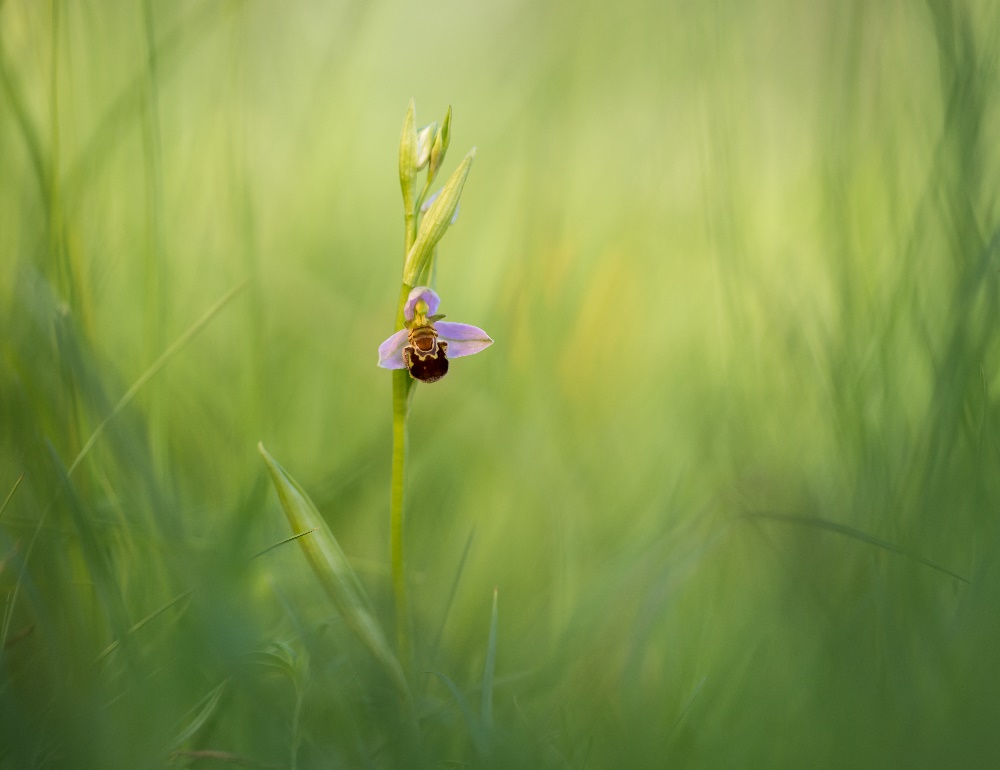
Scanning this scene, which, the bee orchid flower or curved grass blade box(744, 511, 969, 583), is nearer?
curved grass blade box(744, 511, 969, 583)

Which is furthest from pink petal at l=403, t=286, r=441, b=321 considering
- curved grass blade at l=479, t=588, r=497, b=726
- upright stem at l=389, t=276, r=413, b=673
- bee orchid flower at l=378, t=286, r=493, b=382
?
curved grass blade at l=479, t=588, r=497, b=726

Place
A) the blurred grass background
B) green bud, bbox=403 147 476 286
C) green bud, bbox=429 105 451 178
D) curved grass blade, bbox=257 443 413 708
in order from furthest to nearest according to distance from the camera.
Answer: green bud, bbox=429 105 451 178 < green bud, bbox=403 147 476 286 < curved grass blade, bbox=257 443 413 708 < the blurred grass background

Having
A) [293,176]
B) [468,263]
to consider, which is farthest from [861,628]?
[293,176]

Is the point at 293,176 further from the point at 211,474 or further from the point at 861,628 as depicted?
the point at 861,628

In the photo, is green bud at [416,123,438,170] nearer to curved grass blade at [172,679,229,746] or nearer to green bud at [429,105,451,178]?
green bud at [429,105,451,178]

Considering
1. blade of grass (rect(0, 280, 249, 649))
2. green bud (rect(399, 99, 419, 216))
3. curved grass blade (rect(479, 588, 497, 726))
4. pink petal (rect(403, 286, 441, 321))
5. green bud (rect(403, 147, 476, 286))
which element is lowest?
curved grass blade (rect(479, 588, 497, 726))

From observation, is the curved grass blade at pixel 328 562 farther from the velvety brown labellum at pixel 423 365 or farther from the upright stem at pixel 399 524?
the velvety brown labellum at pixel 423 365

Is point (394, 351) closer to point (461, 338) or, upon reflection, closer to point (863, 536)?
point (461, 338)
